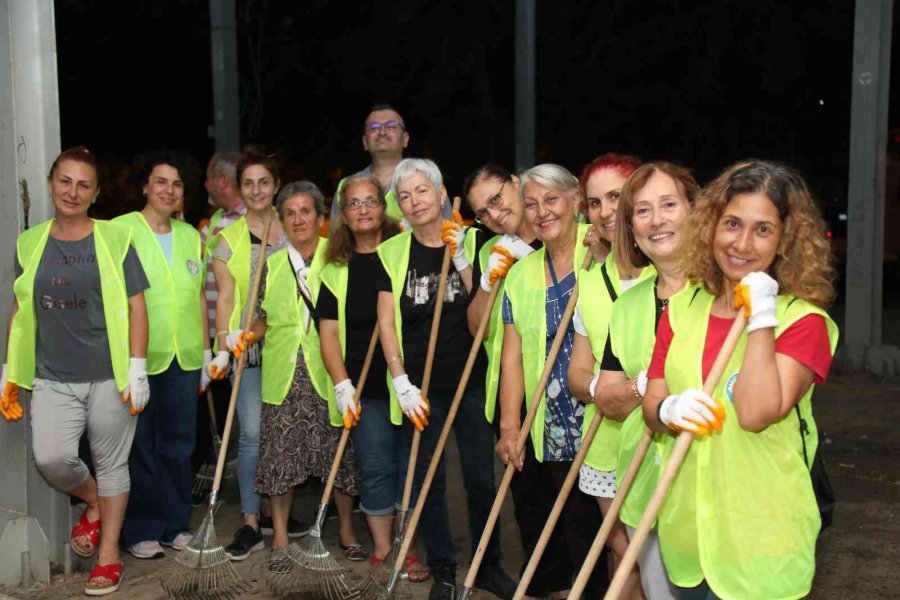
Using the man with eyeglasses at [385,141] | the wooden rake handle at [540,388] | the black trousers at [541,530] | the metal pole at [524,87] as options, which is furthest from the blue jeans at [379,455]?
the metal pole at [524,87]

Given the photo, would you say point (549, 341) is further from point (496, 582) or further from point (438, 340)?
point (496, 582)

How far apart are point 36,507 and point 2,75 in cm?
209

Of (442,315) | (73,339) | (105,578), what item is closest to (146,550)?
(105,578)

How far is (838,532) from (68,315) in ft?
13.3

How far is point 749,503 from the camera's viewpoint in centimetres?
297

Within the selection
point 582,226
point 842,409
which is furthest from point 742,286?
point 842,409

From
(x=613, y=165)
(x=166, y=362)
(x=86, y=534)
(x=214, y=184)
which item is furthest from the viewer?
(x=214, y=184)

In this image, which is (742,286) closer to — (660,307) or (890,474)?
(660,307)

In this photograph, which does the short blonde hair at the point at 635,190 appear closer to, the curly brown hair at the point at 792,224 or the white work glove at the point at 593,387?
the white work glove at the point at 593,387

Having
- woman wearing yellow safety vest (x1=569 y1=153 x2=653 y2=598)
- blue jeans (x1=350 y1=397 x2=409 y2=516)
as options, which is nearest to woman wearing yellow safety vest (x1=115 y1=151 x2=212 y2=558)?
blue jeans (x1=350 y1=397 x2=409 y2=516)

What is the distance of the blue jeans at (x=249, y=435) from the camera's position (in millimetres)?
5961

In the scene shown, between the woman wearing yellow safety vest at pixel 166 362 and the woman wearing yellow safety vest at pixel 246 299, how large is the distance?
5.1 inches

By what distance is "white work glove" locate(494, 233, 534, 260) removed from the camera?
491cm

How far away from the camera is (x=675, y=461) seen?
9.75ft
